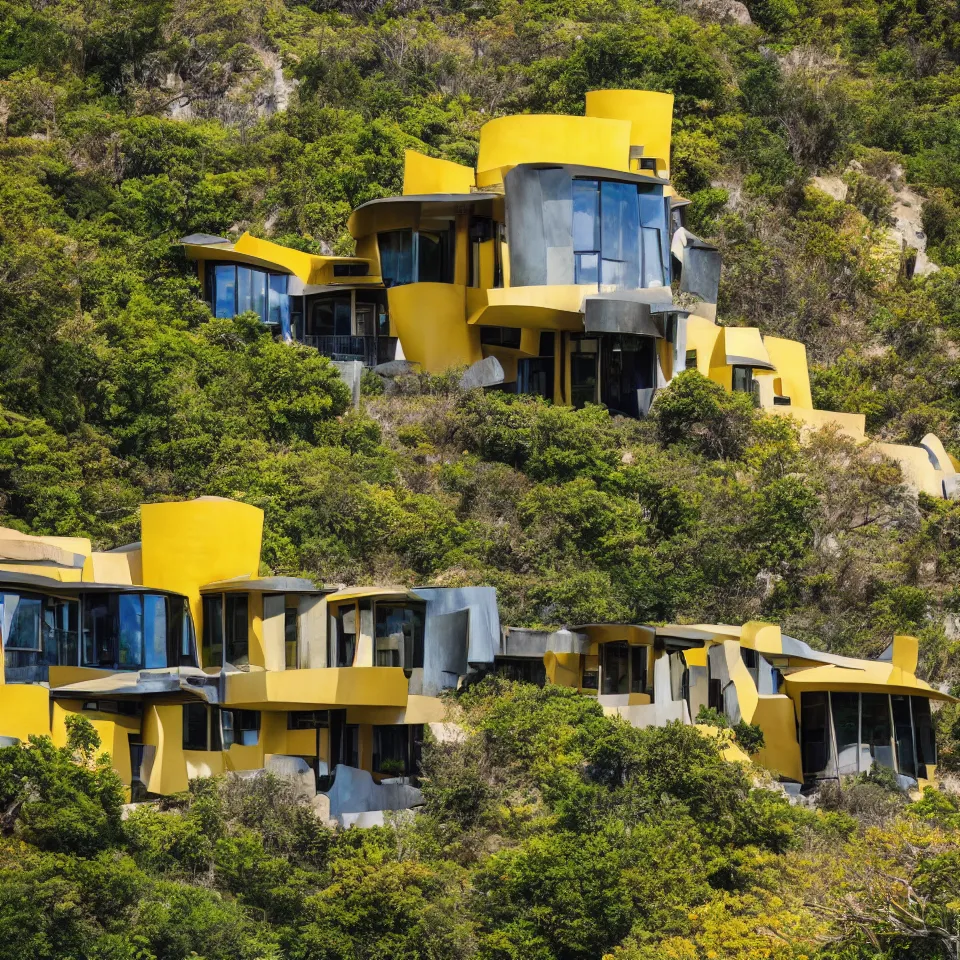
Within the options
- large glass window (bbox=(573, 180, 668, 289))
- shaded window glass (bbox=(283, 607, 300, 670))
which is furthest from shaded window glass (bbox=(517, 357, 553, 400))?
shaded window glass (bbox=(283, 607, 300, 670))

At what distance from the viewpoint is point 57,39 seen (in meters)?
61.6

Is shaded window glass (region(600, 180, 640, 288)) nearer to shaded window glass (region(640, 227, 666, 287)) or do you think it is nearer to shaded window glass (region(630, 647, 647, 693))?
shaded window glass (region(640, 227, 666, 287))

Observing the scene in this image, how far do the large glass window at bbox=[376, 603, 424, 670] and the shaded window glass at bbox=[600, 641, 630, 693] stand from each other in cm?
350

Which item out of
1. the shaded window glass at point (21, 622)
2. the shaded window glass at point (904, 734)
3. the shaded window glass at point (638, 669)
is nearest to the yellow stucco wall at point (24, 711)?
the shaded window glass at point (21, 622)

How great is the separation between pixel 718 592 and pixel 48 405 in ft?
46.4

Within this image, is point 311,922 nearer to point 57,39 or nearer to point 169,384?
point 169,384

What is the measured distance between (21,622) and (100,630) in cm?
175

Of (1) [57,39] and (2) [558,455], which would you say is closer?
(2) [558,455]

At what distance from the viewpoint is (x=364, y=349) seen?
5072cm

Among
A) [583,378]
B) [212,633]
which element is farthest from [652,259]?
[212,633]

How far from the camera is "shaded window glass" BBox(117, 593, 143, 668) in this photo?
35.6 meters

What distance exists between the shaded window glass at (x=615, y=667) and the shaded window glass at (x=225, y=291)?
1574 cm

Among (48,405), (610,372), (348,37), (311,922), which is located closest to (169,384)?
(48,405)

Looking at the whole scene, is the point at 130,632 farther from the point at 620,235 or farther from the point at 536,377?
the point at 620,235
